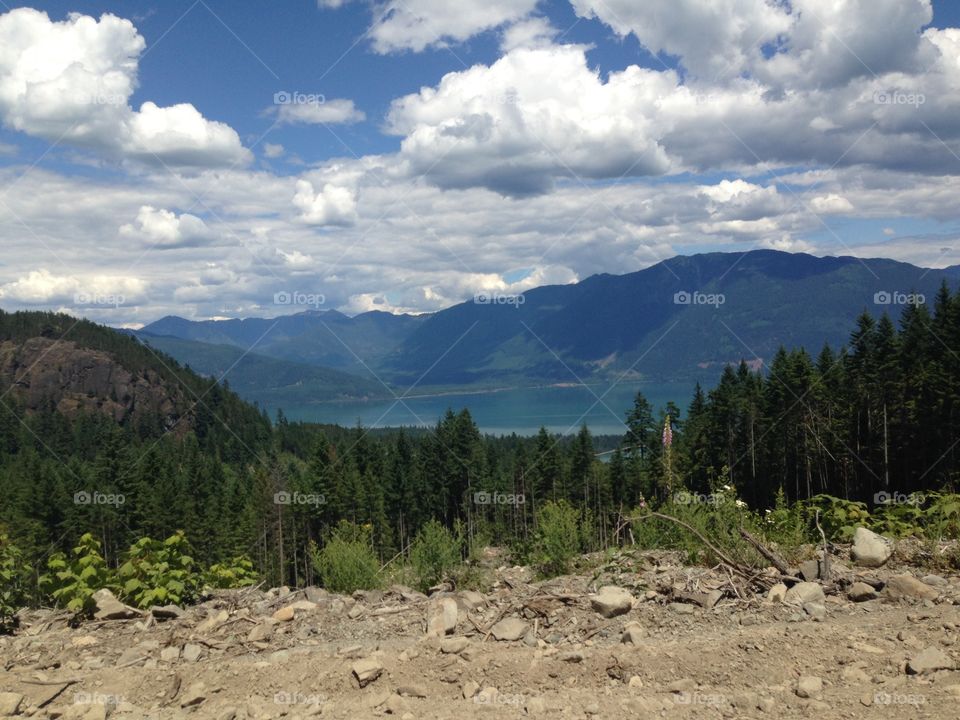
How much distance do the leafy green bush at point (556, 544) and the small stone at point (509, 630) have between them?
2.97 meters

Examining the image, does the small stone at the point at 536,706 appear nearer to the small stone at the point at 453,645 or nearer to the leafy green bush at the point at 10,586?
the small stone at the point at 453,645

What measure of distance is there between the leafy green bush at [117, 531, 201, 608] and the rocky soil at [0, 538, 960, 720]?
391 mm

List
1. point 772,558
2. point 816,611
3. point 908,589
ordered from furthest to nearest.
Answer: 1. point 772,558
2. point 908,589
3. point 816,611

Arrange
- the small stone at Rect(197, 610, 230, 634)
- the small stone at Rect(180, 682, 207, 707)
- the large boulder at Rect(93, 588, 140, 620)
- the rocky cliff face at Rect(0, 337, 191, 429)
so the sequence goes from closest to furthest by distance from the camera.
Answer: the small stone at Rect(180, 682, 207, 707)
the small stone at Rect(197, 610, 230, 634)
the large boulder at Rect(93, 588, 140, 620)
the rocky cliff face at Rect(0, 337, 191, 429)

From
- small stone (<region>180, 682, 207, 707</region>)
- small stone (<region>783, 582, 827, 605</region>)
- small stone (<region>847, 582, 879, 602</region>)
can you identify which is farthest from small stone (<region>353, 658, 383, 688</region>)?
small stone (<region>847, 582, 879, 602</region>)

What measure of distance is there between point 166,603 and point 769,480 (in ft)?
160

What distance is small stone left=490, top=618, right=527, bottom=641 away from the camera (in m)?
7.05

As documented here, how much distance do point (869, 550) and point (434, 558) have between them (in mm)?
6227

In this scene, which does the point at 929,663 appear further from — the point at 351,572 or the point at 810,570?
the point at 351,572

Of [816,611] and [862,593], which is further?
[862,593]

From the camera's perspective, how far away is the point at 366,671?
6297 millimetres
